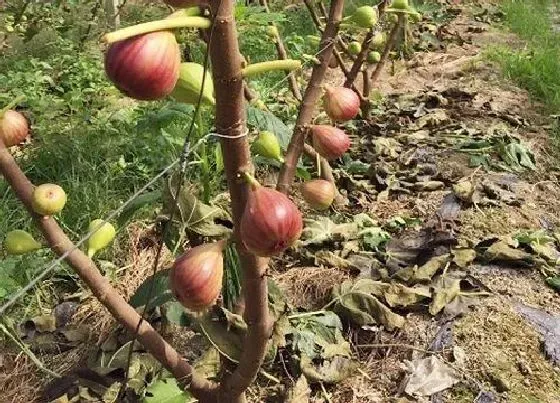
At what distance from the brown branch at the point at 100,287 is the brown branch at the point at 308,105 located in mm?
393

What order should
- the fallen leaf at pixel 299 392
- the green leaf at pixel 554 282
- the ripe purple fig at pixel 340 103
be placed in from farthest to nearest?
the green leaf at pixel 554 282 → the fallen leaf at pixel 299 392 → the ripe purple fig at pixel 340 103

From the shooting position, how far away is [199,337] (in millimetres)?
1931

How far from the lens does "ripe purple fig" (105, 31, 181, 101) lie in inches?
29.2

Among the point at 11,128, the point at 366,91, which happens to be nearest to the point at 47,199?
the point at 11,128

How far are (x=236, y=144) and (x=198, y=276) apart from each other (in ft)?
0.63

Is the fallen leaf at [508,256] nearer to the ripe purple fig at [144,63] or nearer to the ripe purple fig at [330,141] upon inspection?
the ripe purple fig at [330,141]

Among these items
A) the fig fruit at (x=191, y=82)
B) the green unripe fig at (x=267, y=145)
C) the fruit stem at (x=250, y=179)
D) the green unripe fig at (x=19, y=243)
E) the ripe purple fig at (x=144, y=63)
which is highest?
the ripe purple fig at (x=144, y=63)

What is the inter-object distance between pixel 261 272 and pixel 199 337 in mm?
894

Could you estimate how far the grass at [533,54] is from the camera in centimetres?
370

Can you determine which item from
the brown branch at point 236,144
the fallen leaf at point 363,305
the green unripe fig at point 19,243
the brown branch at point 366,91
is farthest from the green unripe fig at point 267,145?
the brown branch at point 366,91

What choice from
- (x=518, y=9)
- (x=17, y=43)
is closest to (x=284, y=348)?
(x=17, y=43)

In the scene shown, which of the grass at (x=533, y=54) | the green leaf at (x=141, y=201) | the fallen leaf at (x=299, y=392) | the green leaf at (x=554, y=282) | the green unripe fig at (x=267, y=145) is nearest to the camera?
the green unripe fig at (x=267, y=145)

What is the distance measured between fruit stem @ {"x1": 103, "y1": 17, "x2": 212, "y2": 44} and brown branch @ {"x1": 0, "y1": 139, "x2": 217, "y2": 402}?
1.29ft

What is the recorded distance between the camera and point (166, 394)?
154 centimetres
